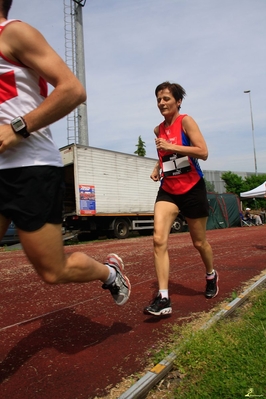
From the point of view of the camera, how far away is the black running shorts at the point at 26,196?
203cm

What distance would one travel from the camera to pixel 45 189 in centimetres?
207

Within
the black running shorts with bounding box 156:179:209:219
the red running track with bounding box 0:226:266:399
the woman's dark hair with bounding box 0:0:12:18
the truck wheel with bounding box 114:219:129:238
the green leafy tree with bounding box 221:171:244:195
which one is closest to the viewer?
the woman's dark hair with bounding box 0:0:12:18

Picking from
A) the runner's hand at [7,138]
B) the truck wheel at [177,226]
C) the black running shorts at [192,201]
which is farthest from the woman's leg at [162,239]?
the truck wheel at [177,226]

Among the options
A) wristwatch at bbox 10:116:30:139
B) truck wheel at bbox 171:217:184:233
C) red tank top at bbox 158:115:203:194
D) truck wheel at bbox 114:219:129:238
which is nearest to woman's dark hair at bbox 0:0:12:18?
wristwatch at bbox 10:116:30:139

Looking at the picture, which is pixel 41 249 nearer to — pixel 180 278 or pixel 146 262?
pixel 180 278

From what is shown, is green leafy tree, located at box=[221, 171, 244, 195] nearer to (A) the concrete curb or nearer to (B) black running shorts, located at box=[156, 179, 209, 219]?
(B) black running shorts, located at box=[156, 179, 209, 219]

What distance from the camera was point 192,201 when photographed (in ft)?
12.3

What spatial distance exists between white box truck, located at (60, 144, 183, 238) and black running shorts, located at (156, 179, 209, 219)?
12.4 metres

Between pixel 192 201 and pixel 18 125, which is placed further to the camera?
pixel 192 201

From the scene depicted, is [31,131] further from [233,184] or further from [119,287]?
[233,184]

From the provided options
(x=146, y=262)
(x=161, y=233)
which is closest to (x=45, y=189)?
(x=161, y=233)

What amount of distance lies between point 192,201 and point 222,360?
171cm

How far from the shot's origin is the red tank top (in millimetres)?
3773

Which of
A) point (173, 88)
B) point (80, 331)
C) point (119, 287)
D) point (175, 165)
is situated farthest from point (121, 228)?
point (119, 287)
